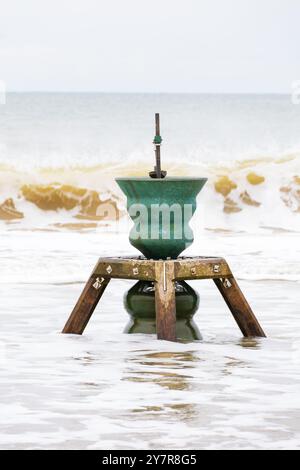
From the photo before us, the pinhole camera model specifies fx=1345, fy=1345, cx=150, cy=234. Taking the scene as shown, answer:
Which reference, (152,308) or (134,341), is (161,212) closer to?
(152,308)

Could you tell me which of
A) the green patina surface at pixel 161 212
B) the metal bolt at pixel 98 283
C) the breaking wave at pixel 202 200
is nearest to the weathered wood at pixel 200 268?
the green patina surface at pixel 161 212

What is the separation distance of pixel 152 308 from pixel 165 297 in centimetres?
31

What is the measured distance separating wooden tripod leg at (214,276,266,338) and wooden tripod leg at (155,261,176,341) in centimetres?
49

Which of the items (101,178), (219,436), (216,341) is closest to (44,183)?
(101,178)

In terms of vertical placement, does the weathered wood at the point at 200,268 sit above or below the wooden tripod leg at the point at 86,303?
above

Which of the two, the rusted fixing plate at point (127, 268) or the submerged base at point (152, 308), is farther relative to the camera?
the submerged base at point (152, 308)

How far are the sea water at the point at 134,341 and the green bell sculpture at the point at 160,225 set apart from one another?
0.21 meters

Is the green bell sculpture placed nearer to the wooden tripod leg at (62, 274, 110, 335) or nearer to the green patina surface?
the green patina surface

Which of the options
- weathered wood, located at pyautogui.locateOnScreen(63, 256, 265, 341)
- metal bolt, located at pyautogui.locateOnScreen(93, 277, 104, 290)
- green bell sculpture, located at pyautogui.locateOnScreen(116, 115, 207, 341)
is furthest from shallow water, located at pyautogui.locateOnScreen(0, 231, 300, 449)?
metal bolt, located at pyautogui.locateOnScreen(93, 277, 104, 290)

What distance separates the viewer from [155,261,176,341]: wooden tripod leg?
Answer: 7844mm

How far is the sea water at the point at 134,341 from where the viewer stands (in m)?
5.75

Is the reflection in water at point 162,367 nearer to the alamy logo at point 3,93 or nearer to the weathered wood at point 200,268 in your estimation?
the weathered wood at point 200,268

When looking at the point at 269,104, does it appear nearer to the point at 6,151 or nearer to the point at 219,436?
the point at 6,151

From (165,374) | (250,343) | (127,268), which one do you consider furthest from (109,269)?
(165,374)
